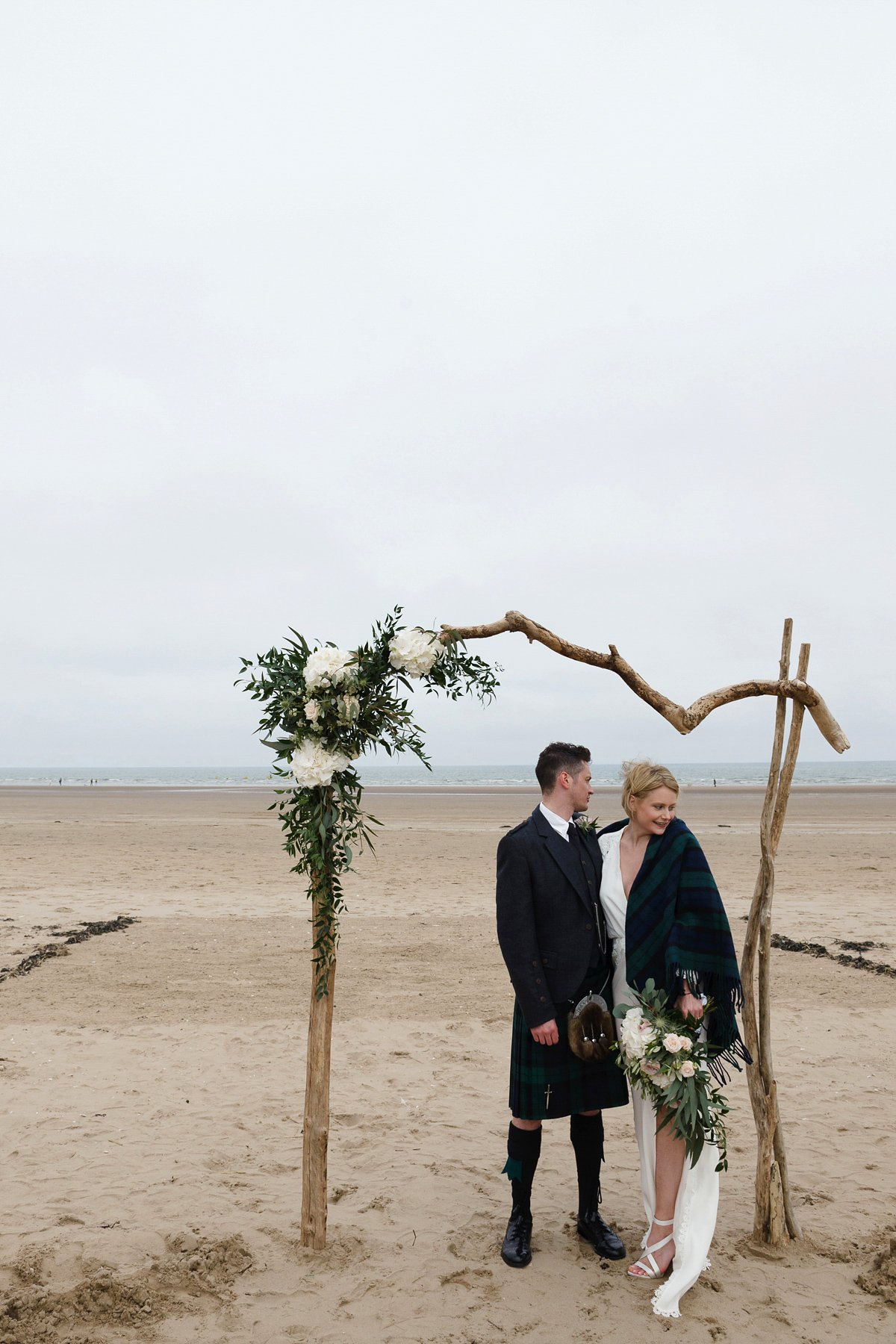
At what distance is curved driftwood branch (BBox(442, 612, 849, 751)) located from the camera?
12.5 feet

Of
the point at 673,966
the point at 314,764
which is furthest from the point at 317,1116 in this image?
the point at 673,966

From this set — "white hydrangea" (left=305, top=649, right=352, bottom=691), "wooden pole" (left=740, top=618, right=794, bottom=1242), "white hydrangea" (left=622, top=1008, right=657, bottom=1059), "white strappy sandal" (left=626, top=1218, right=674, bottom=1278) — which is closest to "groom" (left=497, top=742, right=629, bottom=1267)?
"white strappy sandal" (left=626, top=1218, right=674, bottom=1278)

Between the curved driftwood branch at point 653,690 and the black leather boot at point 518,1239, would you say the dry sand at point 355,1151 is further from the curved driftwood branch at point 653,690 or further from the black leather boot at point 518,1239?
the curved driftwood branch at point 653,690

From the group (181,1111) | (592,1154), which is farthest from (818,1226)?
(181,1111)

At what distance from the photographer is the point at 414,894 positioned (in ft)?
39.7

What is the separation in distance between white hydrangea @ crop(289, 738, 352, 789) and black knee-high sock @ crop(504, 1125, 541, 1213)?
1724 millimetres

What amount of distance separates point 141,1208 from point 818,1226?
3.09 meters

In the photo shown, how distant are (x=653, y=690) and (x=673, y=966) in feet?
3.98

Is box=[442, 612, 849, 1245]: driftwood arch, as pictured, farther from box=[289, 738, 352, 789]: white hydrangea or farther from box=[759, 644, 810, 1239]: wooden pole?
box=[289, 738, 352, 789]: white hydrangea

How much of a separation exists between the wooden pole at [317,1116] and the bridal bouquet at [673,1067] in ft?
4.03

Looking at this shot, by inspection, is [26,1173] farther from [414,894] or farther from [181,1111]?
[414,894]

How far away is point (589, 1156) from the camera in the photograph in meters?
3.80

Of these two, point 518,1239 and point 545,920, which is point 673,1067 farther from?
point 518,1239

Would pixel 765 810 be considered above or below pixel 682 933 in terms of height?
above
